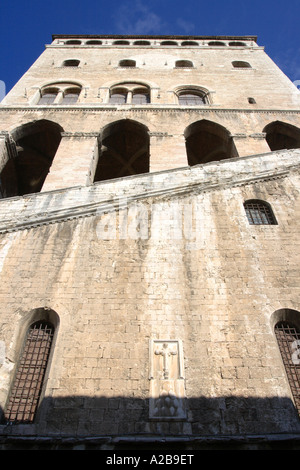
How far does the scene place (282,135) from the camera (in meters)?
14.7

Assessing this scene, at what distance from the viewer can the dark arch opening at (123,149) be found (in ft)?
46.9

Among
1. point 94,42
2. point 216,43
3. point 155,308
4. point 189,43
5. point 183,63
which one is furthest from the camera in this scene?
point 216,43

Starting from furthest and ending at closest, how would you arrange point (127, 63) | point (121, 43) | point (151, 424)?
1. point (121, 43)
2. point (127, 63)
3. point (151, 424)

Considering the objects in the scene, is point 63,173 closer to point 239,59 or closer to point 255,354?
point 255,354

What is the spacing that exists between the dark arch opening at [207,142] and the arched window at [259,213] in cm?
565

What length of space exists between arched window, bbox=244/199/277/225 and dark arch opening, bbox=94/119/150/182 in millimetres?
6785

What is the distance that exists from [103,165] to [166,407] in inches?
491

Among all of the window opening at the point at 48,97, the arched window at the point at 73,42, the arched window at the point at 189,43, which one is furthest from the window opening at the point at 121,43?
the window opening at the point at 48,97

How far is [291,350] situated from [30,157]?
12544 mm

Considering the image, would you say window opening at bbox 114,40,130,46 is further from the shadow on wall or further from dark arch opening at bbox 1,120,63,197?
the shadow on wall

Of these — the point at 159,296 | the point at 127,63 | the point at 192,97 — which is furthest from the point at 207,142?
the point at 159,296

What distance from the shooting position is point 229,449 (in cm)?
420

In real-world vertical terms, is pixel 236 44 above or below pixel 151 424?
above

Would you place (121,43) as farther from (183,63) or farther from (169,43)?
(183,63)
